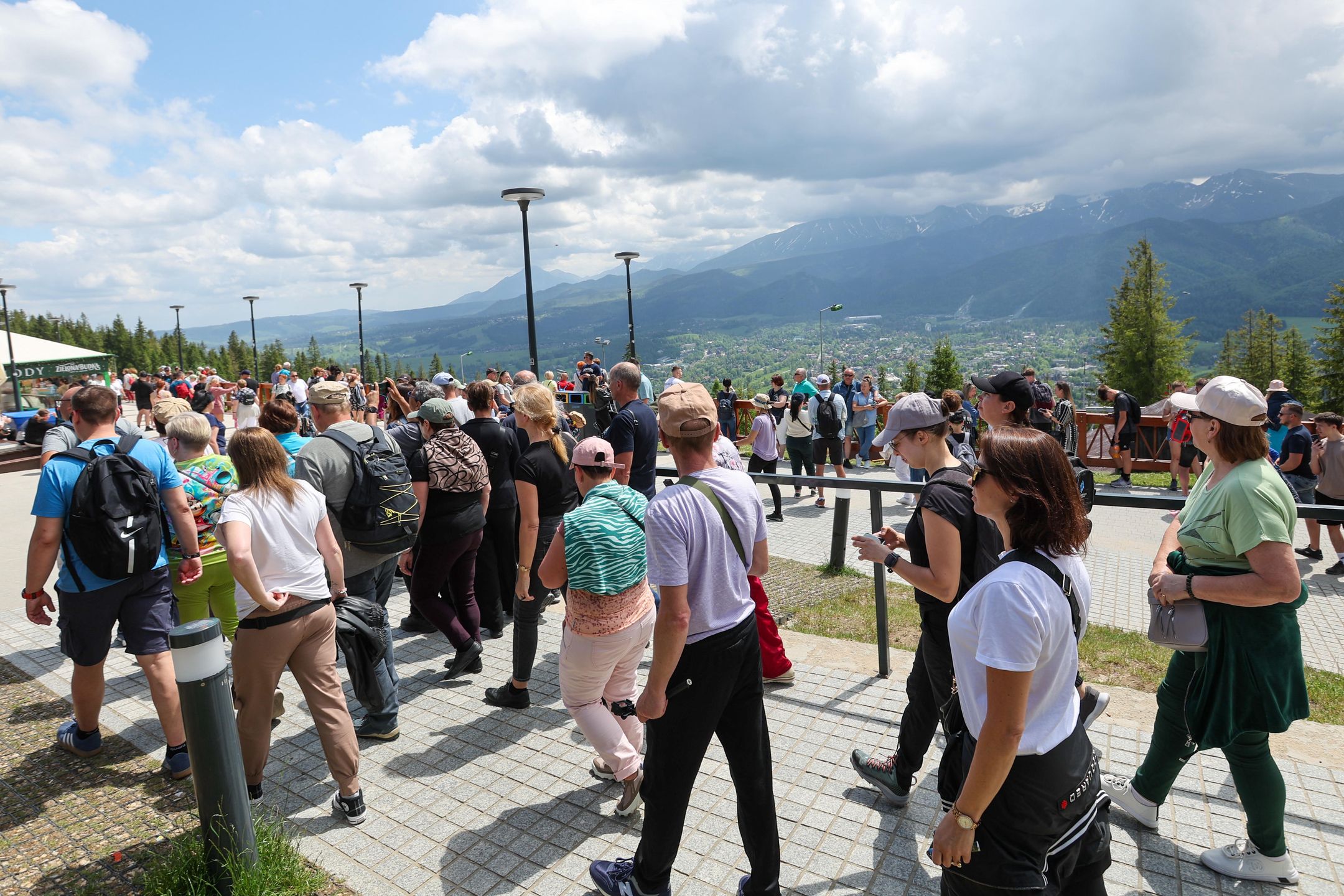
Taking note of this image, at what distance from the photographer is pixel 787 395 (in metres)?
13.6

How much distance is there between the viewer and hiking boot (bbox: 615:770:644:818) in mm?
3535

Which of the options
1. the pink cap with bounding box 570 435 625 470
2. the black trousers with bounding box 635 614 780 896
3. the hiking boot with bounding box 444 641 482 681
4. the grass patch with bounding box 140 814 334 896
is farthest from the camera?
the hiking boot with bounding box 444 641 482 681

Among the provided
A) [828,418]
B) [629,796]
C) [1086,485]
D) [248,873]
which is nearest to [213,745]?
[248,873]

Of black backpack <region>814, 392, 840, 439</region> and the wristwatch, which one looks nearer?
the wristwatch

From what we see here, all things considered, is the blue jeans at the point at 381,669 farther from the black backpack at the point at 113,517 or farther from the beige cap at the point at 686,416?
the beige cap at the point at 686,416

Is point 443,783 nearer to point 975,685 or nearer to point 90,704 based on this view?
point 90,704

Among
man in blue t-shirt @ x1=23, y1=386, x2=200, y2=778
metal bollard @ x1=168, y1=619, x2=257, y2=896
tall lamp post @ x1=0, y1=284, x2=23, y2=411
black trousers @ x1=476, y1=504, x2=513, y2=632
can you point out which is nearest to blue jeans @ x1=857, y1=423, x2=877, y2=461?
black trousers @ x1=476, y1=504, x2=513, y2=632

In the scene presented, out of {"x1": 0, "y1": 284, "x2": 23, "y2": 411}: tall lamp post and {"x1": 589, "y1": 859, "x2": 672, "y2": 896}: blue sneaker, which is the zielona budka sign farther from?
{"x1": 589, "y1": 859, "x2": 672, "y2": 896}: blue sneaker

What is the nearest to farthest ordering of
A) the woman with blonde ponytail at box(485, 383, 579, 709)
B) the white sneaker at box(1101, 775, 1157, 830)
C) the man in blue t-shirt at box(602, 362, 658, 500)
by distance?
the white sneaker at box(1101, 775, 1157, 830), the woman with blonde ponytail at box(485, 383, 579, 709), the man in blue t-shirt at box(602, 362, 658, 500)

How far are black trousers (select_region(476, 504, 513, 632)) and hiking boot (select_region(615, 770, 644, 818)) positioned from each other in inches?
99.4

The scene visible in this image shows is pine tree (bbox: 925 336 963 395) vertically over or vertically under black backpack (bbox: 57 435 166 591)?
under

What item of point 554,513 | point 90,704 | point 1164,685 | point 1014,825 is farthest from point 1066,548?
point 90,704

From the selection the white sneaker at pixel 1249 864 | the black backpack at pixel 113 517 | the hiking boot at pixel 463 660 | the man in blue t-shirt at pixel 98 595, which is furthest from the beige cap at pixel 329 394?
the white sneaker at pixel 1249 864

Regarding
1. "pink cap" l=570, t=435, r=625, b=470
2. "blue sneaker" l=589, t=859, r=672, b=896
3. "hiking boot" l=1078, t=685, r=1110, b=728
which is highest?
"pink cap" l=570, t=435, r=625, b=470
